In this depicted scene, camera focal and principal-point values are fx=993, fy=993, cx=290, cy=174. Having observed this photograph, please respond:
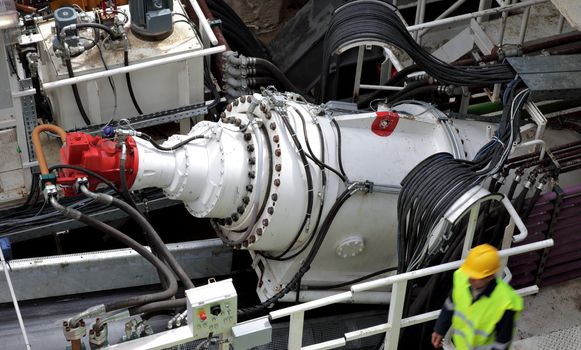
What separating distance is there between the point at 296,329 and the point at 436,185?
4.62 feet

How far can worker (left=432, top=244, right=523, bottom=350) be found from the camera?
633cm

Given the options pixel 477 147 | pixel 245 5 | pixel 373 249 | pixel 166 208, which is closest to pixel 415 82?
pixel 477 147

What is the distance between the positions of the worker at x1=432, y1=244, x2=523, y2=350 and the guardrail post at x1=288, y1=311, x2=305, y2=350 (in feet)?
3.49

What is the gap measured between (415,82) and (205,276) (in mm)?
2464

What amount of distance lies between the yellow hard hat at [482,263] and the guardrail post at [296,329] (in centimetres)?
121

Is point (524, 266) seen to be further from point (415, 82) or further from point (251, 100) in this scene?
point (251, 100)

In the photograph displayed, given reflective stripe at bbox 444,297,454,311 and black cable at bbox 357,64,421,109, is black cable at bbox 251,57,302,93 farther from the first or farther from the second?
reflective stripe at bbox 444,297,454,311

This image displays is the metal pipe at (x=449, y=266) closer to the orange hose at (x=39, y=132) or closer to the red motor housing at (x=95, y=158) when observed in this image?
the red motor housing at (x=95, y=158)

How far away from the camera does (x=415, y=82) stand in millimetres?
8547

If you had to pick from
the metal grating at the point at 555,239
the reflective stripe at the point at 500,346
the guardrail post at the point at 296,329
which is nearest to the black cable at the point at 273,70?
the metal grating at the point at 555,239

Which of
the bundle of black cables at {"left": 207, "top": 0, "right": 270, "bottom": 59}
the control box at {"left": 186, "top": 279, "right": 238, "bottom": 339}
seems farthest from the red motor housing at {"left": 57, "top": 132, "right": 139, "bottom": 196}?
the bundle of black cables at {"left": 207, "top": 0, "right": 270, "bottom": 59}

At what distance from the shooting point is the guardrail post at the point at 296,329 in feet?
22.4

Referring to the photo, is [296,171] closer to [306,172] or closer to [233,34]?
[306,172]

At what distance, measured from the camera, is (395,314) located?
281 inches
